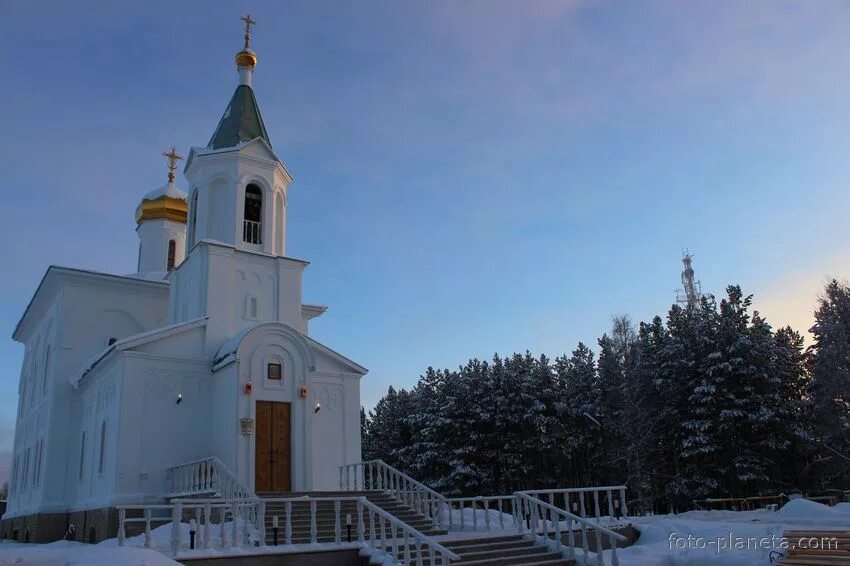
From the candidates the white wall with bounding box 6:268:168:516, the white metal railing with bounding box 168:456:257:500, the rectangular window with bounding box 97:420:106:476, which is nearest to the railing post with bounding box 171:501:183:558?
the white metal railing with bounding box 168:456:257:500

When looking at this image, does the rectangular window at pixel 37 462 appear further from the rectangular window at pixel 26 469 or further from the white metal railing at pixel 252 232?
the white metal railing at pixel 252 232

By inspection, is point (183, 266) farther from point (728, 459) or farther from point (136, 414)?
point (728, 459)

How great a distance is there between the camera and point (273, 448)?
58.7ft

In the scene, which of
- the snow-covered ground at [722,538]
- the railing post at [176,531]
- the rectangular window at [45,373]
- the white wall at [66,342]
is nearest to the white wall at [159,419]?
the white wall at [66,342]

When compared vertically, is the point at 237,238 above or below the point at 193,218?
below

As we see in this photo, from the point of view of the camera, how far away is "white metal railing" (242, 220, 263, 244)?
868 inches

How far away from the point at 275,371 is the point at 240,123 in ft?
31.0

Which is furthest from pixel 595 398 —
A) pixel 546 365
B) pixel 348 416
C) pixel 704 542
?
pixel 704 542

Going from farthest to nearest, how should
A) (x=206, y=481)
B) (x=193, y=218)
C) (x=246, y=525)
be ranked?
(x=193, y=218)
(x=206, y=481)
(x=246, y=525)

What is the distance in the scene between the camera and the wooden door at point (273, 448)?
17562mm

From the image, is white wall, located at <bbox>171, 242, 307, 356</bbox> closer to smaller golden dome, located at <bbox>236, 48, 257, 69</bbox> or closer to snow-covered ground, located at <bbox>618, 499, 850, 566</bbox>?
smaller golden dome, located at <bbox>236, 48, 257, 69</bbox>

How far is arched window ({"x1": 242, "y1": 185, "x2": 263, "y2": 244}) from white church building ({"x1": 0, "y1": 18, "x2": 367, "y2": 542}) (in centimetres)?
4

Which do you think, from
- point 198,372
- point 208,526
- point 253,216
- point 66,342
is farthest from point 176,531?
point 66,342

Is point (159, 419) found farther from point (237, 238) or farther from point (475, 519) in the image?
point (475, 519)
